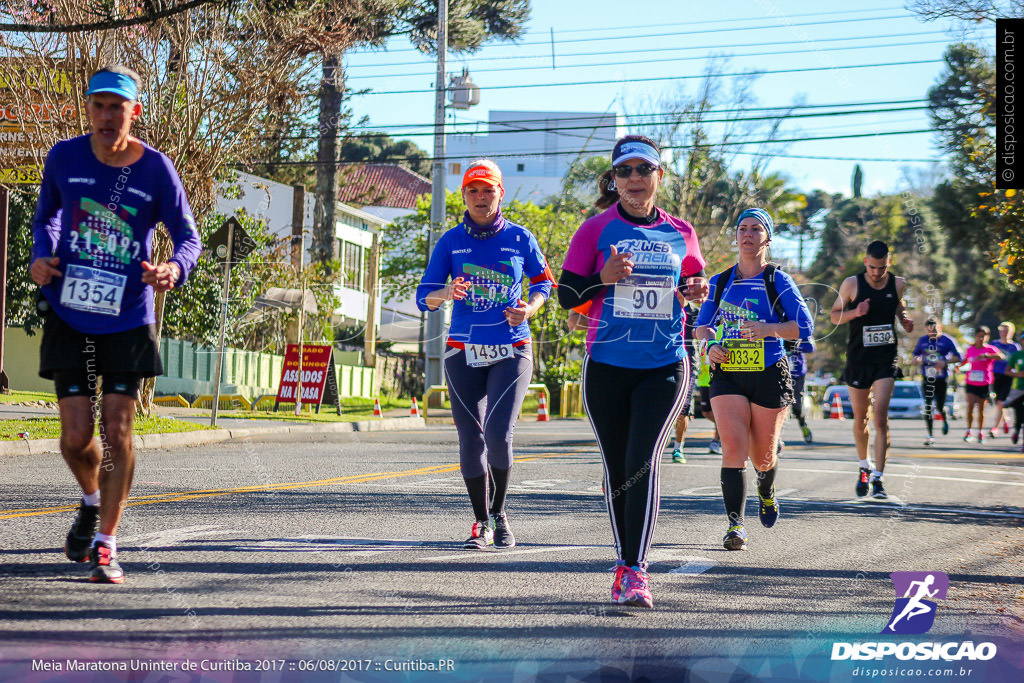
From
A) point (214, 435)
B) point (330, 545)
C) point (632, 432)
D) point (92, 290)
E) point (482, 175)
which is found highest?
point (482, 175)

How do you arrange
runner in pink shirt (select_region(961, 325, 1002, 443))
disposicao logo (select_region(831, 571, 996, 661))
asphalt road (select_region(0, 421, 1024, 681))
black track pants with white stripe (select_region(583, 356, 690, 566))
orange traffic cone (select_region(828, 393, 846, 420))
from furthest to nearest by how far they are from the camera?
orange traffic cone (select_region(828, 393, 846, 420))
runner in pink shirt (select_region(961, 325, 1002, 443))
black track pants with white stripe (select_region(583, 356, 690, 566))
disposicao logo (select_region(831, 571, 996, 661))
asphalt road (select_region(0, 421, 1024, 681))

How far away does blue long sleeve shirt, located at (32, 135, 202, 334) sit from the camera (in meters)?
5.04

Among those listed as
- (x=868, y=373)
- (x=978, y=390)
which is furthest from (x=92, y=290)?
(x=978, y=390)

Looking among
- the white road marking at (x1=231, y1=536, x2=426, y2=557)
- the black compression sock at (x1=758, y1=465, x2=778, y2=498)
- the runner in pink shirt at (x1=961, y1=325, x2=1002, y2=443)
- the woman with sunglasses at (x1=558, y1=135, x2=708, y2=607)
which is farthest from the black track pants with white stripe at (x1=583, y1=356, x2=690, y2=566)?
the runner in pink shirt at (x1=961, y1=325, x2=1002, y2=443)

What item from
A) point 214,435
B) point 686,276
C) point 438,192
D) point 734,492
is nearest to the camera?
point 686,276

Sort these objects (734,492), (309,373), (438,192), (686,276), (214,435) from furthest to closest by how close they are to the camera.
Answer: (438,192) → (309,373) → (214,435) → (734,492) → (686,276)

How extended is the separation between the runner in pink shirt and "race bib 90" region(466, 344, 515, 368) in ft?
57.0

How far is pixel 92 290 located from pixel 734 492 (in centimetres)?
404

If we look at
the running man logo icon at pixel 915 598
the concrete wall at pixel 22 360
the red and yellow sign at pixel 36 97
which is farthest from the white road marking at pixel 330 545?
the concrete wall at pixel 22 360

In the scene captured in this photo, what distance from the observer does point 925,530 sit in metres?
8.34

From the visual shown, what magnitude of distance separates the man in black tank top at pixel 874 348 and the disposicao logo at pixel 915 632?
4.55m

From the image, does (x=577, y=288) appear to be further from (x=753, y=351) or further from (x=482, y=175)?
(x=753, y=351)

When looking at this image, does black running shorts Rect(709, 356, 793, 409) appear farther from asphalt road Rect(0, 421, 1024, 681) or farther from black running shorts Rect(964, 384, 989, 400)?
black running shorts Rect(964, 384, 989, 400)

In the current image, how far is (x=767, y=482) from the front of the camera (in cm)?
745
